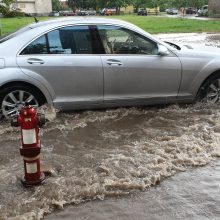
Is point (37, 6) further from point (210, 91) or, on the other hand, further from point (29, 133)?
point (29, 133)

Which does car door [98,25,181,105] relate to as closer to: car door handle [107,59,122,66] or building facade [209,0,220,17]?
car door handle [107,59,122,66]

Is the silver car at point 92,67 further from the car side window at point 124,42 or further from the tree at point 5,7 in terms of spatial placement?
the tree at point 5,7

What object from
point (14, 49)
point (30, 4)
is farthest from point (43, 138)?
point (30, 4)

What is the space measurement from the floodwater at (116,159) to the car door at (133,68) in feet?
1.23

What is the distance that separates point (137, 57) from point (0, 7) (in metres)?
8.36

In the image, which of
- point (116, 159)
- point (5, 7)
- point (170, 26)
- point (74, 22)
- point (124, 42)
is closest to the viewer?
point (116, 159)

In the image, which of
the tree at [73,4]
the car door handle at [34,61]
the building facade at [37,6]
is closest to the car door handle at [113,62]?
the car door handle at [34,61]

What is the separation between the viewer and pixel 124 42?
6871mm

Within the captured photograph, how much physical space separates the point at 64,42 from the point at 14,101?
46.2 inches

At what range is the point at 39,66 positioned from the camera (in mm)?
6406

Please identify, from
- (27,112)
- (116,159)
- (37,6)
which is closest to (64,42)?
(116,159)

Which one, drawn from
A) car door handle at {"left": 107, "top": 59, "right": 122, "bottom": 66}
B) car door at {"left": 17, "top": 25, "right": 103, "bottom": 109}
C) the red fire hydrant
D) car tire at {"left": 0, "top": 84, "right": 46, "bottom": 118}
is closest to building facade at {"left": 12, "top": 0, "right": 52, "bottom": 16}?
car door at {"left": 17, "top": 25, "right": 103, "bottom": 109}

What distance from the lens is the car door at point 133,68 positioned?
6.71 metres

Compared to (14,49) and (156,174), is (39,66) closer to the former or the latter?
(14,49)
